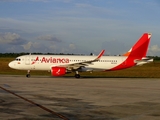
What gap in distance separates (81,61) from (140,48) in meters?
8.46

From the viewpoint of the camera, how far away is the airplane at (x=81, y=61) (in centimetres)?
4100

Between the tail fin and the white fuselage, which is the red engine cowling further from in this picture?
the tail fin

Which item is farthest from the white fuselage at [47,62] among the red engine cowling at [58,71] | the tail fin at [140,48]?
the tail fin at [140,48]

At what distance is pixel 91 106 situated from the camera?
15320mm

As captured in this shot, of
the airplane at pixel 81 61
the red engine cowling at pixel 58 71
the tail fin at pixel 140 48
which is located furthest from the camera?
the tail fin at pixel 140 48

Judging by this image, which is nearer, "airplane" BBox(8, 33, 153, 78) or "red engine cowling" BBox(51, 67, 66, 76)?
"red engine cowling" BBox(51, 67, 66, 76)

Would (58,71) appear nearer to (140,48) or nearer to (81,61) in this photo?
(81,61)

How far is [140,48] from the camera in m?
44.3

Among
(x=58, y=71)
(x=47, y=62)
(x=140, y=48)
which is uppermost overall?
(x=140, y=48)

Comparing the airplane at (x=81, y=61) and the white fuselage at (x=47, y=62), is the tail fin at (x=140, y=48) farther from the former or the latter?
the white fuselage at (x=47, y=62)

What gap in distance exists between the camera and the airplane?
41000 millimetres

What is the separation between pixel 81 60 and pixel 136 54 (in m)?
7.69

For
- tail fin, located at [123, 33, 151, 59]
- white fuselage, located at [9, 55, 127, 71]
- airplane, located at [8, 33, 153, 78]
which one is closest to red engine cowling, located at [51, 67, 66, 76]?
airplane, located at [8, 33, 153, 78]

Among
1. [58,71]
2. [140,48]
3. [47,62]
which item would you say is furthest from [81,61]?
[140,48]
